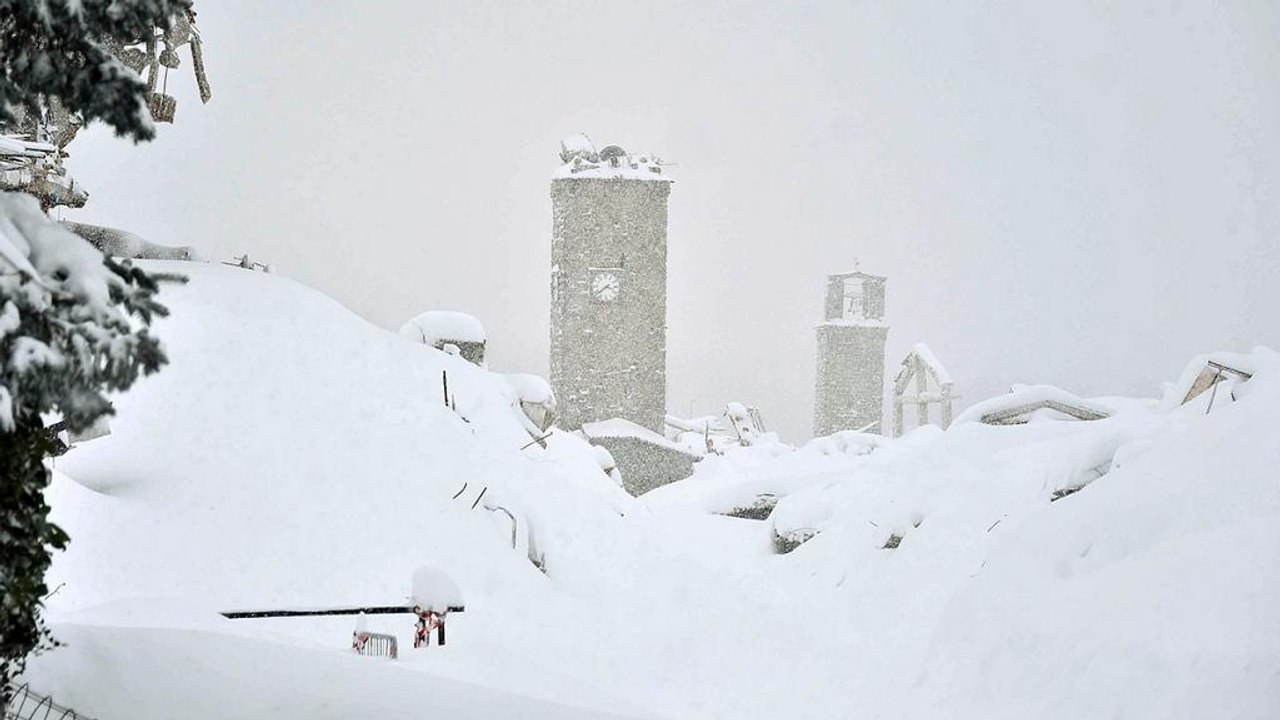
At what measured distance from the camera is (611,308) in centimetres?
3716

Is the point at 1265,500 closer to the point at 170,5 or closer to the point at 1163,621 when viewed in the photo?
the point at 1163,621

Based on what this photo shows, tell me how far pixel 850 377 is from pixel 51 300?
148ft

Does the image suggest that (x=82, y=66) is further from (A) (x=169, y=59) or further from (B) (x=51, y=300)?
(A) (x=169, y=59)

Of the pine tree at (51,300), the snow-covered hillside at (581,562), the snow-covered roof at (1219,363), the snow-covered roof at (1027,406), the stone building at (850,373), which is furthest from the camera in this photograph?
the stone building at (850,373)

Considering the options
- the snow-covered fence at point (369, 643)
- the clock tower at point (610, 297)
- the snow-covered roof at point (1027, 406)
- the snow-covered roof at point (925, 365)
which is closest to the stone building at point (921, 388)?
the snow-covered roof at point (925, 365)

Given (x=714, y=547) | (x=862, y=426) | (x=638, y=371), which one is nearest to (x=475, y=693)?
(x=714, y=547)

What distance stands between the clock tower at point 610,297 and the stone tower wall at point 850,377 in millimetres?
12392

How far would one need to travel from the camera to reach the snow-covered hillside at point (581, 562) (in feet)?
20.8

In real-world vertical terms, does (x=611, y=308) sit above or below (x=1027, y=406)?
above

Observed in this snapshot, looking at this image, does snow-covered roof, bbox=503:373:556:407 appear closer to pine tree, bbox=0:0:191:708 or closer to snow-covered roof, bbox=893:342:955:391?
pine tree, bbox=0:0:191:708

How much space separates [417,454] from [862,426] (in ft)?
116

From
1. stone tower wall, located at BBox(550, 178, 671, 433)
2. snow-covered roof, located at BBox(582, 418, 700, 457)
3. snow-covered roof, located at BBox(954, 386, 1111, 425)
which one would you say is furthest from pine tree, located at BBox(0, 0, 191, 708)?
stone tower wall, located at BBox(550, 178, 671, 433)

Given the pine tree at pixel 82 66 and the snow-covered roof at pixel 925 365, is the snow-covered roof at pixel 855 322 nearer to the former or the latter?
the snow-covered roof at pixel 925 365

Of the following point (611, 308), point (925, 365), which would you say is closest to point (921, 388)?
point (925, 365)
